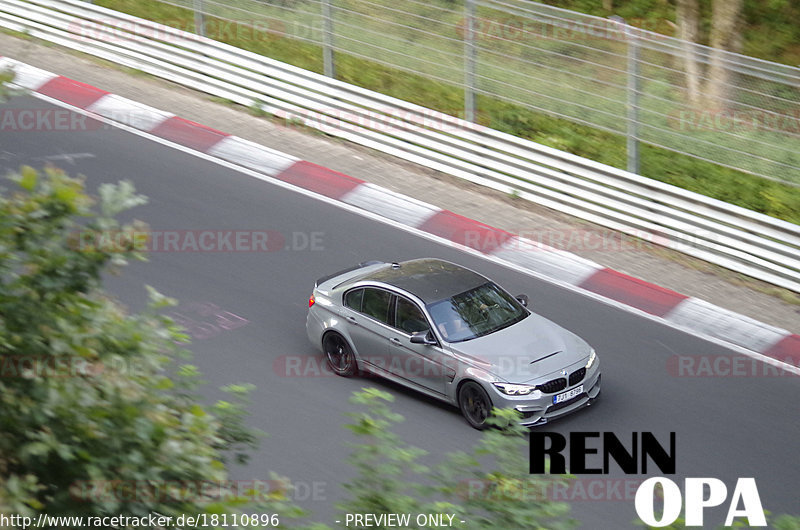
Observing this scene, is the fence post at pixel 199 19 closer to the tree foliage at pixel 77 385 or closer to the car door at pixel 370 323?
the car door at pixel 370 323

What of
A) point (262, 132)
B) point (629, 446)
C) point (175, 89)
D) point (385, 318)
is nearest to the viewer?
point (629, 446)

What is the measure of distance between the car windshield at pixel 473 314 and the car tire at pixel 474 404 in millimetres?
587

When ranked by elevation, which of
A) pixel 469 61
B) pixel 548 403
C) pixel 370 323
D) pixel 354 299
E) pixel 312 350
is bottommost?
pixel 312 350

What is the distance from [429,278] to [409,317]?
2.01 ft

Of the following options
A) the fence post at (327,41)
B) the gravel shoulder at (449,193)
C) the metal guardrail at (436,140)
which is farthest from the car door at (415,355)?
the fence post at (327,41)

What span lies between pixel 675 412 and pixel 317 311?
4350 mm

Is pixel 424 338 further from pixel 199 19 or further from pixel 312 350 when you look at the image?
pixel 199 19

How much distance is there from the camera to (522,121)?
17.0 metres

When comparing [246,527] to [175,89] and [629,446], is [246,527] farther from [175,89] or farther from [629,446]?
[175,89]

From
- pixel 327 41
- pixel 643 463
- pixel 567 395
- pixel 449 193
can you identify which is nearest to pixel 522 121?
pixel 449 193

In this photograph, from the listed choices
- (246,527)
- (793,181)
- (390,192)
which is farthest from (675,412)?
(246,527)

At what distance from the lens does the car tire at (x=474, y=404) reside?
35.9 feet

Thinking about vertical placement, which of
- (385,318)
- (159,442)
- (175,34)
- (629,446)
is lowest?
(629,446)

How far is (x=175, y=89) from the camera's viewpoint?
19.4m
